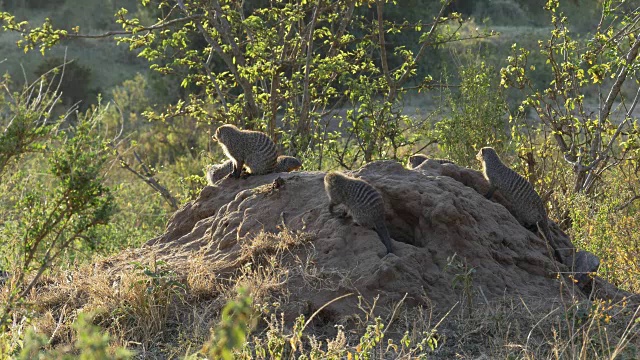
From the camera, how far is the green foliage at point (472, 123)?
11.5 meters

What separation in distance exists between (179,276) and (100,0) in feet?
132

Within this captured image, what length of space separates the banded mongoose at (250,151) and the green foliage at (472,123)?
12.1ft

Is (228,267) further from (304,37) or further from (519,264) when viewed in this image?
(304,37)

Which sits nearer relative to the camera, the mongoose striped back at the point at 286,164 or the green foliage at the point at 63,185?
the green foliage at the point at 63,185

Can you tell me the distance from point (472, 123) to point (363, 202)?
17.0 feet

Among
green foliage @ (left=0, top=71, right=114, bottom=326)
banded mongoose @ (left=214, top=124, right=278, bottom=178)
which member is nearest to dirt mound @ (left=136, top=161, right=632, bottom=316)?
banded mongoose @ (left=214, top=124, right=278, bottom=178)

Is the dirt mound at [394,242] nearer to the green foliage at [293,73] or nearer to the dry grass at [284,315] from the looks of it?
the dry grass at [284,315]

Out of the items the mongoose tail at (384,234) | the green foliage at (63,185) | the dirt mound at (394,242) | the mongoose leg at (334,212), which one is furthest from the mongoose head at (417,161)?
the green foliage at (63,185)

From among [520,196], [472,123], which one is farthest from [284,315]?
[472,123]

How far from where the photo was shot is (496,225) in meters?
7.43

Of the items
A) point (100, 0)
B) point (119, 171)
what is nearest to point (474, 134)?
point (119, 171)

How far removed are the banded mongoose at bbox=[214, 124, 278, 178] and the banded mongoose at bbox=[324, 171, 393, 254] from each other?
1.49m

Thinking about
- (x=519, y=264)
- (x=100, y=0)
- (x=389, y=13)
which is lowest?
(x=100, y=0)

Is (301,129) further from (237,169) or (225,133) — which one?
(237,169)
